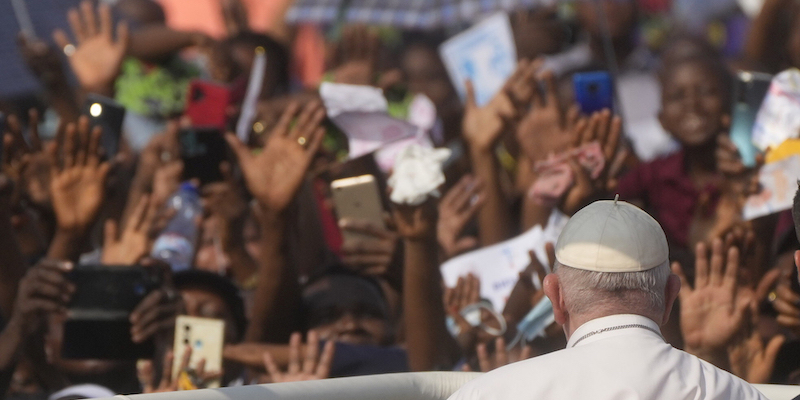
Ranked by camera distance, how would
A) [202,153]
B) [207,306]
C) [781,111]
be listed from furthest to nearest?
1. [202,153]
2. [207,306]
3. [781,111]

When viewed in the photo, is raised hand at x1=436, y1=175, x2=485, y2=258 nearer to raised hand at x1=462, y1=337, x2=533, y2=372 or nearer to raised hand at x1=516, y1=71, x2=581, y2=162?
raised hand at x1=516, y1=71, x2=581, y2=162

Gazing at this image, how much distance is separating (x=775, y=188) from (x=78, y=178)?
2501mm

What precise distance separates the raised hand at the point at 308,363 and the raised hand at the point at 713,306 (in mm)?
1089

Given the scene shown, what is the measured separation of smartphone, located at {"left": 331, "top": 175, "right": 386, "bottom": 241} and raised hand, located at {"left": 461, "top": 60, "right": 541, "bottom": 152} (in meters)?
0.93

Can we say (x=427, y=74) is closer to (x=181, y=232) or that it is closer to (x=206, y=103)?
(x=206, y=103)

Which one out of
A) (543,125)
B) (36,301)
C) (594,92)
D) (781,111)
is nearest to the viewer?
(36,301)

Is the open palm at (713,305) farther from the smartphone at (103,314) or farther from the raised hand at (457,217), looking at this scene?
the smartphone at (103,314)

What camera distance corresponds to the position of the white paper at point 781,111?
386cm

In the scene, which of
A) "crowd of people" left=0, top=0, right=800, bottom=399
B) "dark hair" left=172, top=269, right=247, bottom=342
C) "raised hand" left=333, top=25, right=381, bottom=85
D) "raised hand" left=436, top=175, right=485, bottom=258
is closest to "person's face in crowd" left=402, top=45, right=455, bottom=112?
"crowd of people" left=0, top=0, right=800, bottom=399

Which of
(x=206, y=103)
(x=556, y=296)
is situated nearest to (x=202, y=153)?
(x=206, y=103)

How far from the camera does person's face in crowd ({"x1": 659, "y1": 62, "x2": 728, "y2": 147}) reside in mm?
4570

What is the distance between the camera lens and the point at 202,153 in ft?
15.9

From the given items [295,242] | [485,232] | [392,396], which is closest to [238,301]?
[295,242]

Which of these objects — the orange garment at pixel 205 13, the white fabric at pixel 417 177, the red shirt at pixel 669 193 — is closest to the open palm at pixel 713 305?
the white fabric at pixel 417 177
